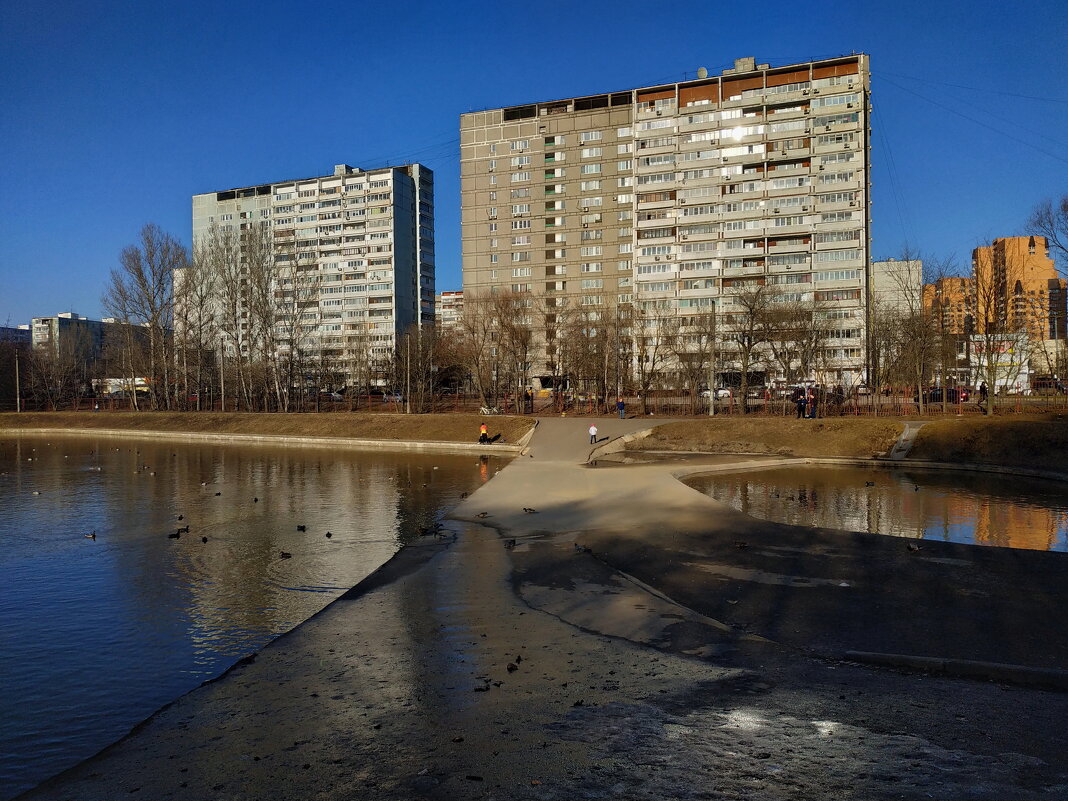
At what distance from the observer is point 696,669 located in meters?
8.13

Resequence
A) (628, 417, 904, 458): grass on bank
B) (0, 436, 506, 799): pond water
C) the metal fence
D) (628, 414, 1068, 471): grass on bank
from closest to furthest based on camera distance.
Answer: (0, 436, 506, 799): pond water < (628, 414, 1068, 471): grass on bank < (628, 417, 904, 458): grass on bank < the metal fence

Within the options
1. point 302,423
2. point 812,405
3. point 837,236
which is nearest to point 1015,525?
point 812,405

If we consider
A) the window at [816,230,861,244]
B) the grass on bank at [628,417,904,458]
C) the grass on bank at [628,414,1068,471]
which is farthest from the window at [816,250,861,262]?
the grass on bank at [628,414,1068,471]

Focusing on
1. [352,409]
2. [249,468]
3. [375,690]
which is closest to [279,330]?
[352,409]

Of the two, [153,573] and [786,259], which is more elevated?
[786,259]

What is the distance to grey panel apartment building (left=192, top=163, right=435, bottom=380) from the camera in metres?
127

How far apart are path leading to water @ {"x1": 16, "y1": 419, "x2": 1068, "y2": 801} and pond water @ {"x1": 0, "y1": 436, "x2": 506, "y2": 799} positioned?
3.82 ft

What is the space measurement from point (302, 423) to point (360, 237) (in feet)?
274

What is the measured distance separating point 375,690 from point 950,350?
5296 cm

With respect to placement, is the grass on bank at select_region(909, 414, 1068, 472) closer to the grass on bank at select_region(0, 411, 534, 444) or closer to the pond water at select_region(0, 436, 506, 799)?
the pond water at select_region(0, 436, 506, 799)

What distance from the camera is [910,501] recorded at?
22.4m

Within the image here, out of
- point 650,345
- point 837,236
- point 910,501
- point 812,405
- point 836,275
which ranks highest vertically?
point 837,236

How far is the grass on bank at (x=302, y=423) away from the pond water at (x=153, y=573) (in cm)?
1237

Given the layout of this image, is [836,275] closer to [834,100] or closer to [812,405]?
[834,100]
